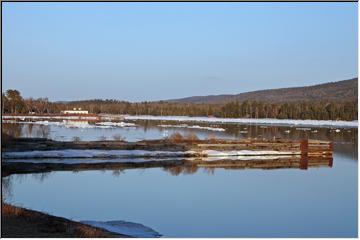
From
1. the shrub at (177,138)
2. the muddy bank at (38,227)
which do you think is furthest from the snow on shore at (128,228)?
the shrub at (177,138)

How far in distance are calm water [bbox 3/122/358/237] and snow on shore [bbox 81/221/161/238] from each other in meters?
0.24

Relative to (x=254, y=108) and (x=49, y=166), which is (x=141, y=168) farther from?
(x=254, y=108)

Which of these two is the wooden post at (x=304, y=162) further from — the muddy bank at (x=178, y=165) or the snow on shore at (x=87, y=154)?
the snow on shore at (x=87, y=154)

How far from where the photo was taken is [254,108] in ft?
344

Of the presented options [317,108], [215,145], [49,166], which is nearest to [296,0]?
[49,166]

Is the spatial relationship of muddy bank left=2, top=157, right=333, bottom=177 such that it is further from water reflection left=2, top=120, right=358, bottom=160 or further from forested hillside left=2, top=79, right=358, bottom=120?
forested hillside left=2, top=79, right=358, bottom=120

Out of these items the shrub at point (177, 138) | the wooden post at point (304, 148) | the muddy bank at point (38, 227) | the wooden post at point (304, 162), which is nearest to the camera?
the muddy bank at point (38, 227)

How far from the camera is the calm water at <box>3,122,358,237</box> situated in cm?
939

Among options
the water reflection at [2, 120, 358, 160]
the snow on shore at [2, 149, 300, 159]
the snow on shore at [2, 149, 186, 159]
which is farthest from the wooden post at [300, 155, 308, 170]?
the snow on shore at [2, 149, 186, 159]

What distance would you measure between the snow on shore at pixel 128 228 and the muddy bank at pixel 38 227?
40 centimetres

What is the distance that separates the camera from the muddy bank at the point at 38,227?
7102 millimetres

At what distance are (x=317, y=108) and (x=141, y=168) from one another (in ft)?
241

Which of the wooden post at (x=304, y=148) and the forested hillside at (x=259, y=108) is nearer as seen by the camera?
the wooden post at (x=304, y=148)

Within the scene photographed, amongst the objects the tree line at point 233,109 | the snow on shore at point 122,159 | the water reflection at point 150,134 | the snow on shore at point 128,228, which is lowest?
the snow on shore at point 128,228
